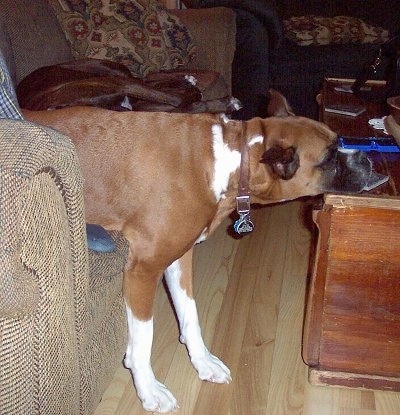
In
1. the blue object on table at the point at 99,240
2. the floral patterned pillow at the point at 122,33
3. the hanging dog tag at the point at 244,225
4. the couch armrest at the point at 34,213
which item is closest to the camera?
the couch armrest at the point at 34,213

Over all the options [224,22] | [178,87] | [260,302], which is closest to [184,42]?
[224,22]

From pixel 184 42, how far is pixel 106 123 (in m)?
1.43

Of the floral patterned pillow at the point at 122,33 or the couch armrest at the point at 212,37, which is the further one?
the couch armrest at the point at 212,37

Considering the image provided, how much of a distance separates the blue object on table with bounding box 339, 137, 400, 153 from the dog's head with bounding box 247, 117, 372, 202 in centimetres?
24

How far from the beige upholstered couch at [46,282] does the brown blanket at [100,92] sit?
743 millimetres

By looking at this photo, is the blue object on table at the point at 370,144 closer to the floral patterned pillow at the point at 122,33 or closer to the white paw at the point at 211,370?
the white paw at the point at 211,370

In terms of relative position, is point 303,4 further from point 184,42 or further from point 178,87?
point 178,87

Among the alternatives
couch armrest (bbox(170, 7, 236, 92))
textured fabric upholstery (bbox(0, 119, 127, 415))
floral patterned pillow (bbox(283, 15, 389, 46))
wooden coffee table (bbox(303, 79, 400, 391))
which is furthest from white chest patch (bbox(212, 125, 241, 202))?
floral patterned pillow (bbox(283, 15, 389, 46))

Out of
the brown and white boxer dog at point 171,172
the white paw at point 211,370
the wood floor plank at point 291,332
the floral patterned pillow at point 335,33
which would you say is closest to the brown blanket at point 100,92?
the brown and white boxer dog at point 171,172

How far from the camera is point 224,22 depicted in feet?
10.5

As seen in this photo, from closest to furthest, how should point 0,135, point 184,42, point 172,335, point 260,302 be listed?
point 0,135 → point 172,335 → point 260,302 → point 184,42

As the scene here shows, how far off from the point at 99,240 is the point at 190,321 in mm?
454

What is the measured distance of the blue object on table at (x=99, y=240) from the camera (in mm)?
1568

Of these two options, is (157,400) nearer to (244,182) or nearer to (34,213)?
(244,182)
